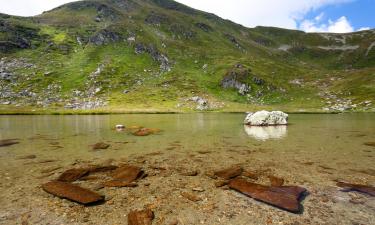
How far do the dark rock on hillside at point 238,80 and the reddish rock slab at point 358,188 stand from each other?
5840 inches

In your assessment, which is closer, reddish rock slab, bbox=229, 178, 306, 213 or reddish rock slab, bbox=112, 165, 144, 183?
reddish rock slab, bbox=229, 178, 306, 213

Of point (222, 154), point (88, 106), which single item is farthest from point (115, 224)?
point (88, 106)

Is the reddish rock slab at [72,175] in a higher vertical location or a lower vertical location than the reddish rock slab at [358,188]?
lower

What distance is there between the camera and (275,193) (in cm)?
1469

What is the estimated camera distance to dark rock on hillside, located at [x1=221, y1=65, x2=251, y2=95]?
543ft

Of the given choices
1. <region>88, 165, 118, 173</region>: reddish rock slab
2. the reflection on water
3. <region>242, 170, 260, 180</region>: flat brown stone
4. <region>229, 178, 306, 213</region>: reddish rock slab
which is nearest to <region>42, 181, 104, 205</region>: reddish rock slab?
<region>88, 165, 118, 173</region>: reddish rock slab

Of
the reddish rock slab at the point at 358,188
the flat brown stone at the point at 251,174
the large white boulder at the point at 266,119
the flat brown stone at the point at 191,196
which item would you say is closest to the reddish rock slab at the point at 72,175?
the flat brown stone at the point at 191,196

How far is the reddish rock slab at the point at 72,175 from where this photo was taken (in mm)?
17812

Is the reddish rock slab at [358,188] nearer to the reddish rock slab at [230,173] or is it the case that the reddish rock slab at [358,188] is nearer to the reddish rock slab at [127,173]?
the reddish rock slab at [230,173]

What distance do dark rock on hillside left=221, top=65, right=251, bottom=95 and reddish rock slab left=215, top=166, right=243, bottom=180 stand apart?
145534mm

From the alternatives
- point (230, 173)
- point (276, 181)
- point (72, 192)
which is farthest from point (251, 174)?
point (72, 192)

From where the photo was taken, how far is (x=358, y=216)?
12.0 m

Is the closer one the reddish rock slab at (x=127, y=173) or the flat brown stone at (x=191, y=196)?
the flat brown stone at (x=191, y=196)

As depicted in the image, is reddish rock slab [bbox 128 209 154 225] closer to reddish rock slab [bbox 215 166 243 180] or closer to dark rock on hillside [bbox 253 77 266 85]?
reddish rock slab [bbox 215 166 243 180]
